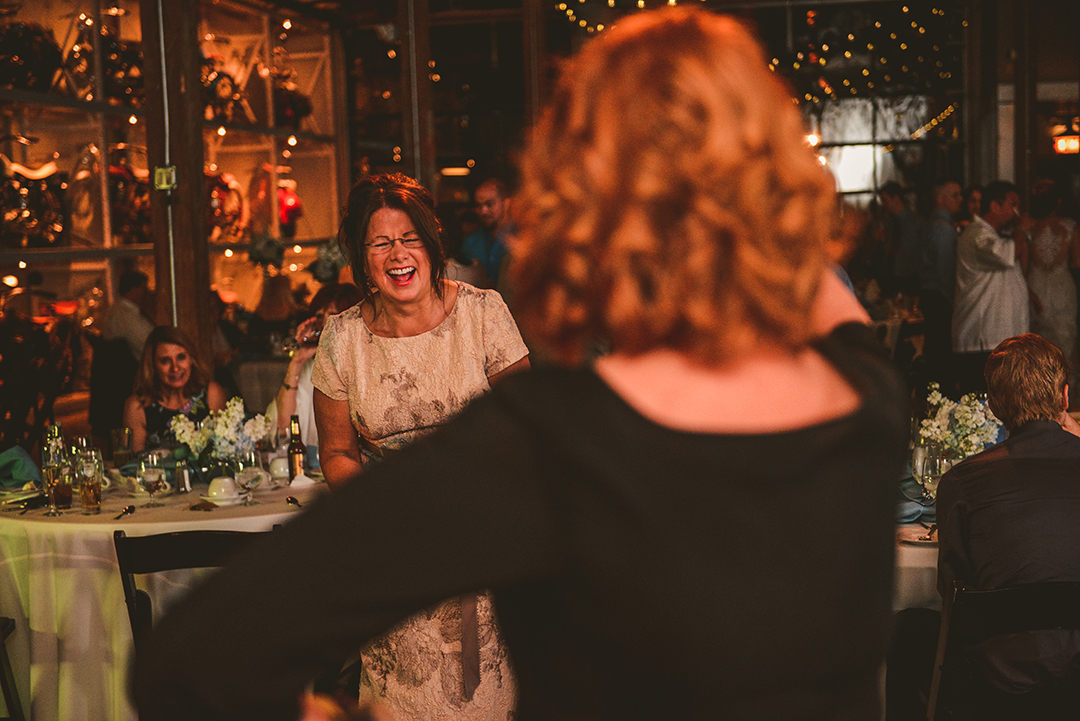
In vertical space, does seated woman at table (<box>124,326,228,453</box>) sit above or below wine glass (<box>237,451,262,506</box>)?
above

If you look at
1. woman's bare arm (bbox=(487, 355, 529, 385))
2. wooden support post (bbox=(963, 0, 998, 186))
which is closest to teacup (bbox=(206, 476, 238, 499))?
woman's bare arm (bbox=(487, 355, 529, 385))

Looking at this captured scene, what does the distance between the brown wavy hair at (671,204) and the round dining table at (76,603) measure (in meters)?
2.42

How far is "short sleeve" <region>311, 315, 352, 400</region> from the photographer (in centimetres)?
223

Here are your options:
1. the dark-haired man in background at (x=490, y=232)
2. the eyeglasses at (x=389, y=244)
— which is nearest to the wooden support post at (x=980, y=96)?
the dark-haired man in background at (x=490, y=232)

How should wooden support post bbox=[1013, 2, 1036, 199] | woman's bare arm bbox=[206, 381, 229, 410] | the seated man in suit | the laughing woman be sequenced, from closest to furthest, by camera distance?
the laughing woman, the seated man in suit, woman's bare arm bbox=[206, 381, 229, 410], wooden support post bbox=[1013, 2, 1036, 199]

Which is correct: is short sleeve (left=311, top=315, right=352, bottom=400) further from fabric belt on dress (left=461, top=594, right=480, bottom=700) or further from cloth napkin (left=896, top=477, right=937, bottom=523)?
cloth napkin (left=896, top=477, right=937, bottom=523)

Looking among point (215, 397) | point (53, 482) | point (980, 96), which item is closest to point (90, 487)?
point (53, 482)

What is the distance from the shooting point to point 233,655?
68 centimetres

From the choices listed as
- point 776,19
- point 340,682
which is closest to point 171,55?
point 340,682

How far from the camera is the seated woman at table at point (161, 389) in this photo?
403 centimetres

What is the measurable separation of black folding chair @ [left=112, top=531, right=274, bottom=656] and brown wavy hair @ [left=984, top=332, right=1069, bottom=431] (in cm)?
183

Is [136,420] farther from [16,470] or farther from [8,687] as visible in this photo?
[8,687]

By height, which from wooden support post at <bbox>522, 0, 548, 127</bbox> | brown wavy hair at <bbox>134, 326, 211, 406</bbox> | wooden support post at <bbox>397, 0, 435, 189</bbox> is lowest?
brown wavy hair at <bbox>134, 326, 211, 406</bbox>

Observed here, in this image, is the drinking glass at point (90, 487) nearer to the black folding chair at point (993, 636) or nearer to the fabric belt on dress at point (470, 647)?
the fabric belt on dress at point (470, 647)
